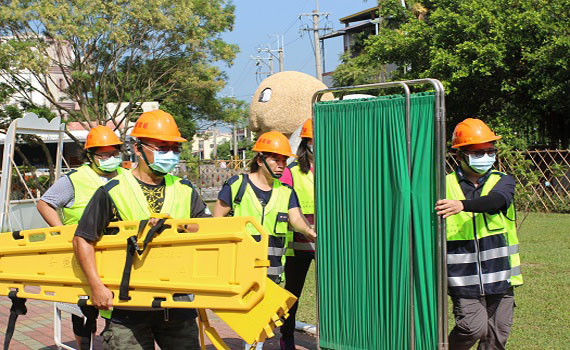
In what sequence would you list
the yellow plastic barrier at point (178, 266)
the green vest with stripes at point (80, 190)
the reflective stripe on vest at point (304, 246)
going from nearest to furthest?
the yellow plastic barrier at point (178, 266) → the green vest with stripes at point (80, 190) → the reflective stripe on vest at point (304, 246)

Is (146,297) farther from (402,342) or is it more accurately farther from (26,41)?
(26,41)

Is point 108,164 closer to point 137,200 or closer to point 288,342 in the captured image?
point 288,342

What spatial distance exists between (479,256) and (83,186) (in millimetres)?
3200

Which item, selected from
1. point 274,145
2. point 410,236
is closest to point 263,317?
point 410,236

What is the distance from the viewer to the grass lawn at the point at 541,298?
6478mm

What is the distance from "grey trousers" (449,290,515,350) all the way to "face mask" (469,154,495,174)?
0.84 metres

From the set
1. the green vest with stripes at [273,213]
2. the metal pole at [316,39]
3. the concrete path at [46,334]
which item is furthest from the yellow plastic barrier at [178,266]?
the metal pole at [316,39]

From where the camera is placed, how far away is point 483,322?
462 centimetres

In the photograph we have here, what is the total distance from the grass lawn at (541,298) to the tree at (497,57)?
10022 millimetres

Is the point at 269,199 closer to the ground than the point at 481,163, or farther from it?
closer to the ground

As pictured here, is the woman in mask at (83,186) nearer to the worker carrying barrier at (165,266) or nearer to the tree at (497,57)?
the worker carrying barrier at (165,266)

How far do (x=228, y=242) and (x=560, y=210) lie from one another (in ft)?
63.7

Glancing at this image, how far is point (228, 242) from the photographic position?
3.53m

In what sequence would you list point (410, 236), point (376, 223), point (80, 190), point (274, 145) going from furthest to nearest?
point (80, 190) → point (274, 145) → point (376, 223) → point (410, 236)
